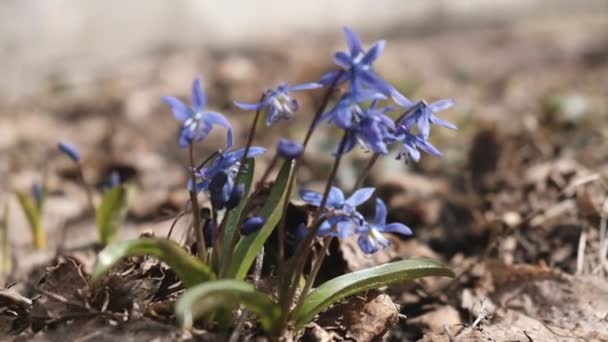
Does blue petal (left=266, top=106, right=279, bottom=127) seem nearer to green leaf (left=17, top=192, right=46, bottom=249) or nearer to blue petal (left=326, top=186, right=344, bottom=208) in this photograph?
blue petal (left=326, top=186, right=344, bottom=208)

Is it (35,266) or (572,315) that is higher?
(572,315)

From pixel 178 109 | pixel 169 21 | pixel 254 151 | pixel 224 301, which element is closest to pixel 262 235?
pixel 254 151

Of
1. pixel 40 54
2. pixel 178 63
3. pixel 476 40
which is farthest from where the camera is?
pixel 476 40

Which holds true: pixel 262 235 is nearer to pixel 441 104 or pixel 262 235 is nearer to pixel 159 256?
pixel 159 256

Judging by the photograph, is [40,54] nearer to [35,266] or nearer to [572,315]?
[35,266]

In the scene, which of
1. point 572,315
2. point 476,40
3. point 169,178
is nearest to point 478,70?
point 476,40

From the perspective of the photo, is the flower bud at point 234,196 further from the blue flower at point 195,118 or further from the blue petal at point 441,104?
the blue petal at point 441,104
